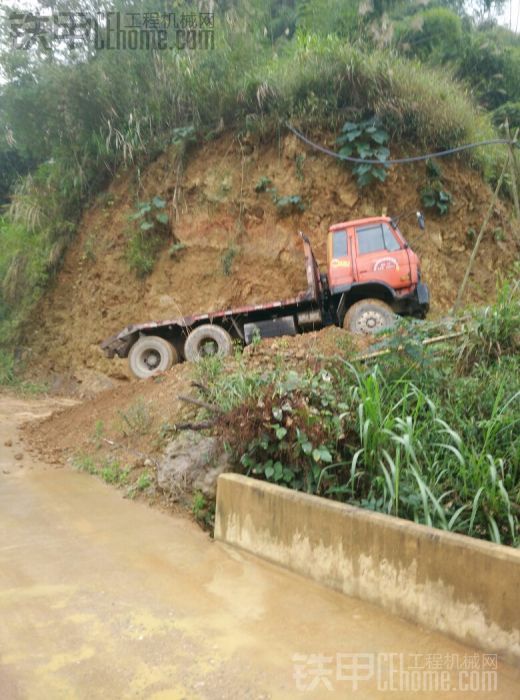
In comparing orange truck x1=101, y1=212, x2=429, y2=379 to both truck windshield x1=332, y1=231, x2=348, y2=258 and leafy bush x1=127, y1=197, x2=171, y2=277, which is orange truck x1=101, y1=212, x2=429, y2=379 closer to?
truck windshield x1=332, y1=231, x2=348, y2=258

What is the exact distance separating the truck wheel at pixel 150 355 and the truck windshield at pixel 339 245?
140 inches

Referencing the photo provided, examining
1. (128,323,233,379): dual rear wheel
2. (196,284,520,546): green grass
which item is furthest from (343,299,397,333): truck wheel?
(196,284,520,546): green grass

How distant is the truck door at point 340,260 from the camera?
11070mm

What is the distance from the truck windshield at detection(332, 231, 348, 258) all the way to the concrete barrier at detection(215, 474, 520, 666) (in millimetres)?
7336

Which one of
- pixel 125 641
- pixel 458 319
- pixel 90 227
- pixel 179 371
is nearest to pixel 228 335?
pixel 179 371

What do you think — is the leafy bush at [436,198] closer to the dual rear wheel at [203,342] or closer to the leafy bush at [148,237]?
the dual rear wheel at [203,342]

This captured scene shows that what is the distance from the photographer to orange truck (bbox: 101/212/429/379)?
10812 mm

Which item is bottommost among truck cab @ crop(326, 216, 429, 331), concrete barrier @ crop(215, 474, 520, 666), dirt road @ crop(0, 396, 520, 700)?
dirt road @ crop(0, 396, 520, 700)

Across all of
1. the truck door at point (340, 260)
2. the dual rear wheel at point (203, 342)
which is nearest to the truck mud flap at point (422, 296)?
the dual rear wheel at point (203, 342)

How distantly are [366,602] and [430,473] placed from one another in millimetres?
1023

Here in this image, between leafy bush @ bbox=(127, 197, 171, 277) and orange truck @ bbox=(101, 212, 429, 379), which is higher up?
leafy bush @ bbox=(127, 197, 171, 277)

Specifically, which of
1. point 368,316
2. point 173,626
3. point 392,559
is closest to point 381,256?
point 368,316

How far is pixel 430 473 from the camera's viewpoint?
13.8 feet

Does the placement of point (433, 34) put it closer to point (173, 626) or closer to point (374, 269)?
point (374, 269)
